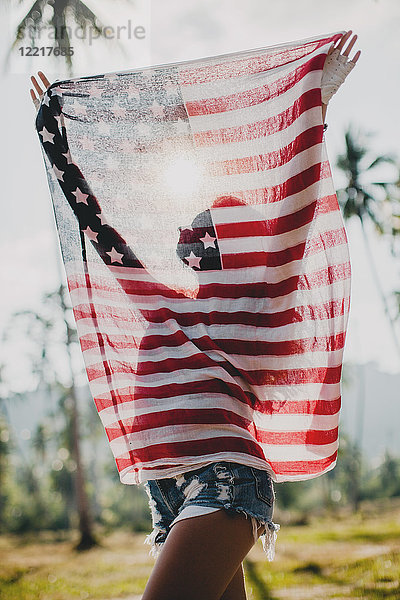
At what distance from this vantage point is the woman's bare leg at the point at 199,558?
161 cm

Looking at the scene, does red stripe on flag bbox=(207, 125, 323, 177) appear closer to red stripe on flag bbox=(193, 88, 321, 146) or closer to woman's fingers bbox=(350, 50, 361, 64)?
red stripe on flag bbox=(193, 88, 321, 146)

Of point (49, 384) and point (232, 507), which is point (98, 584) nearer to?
point (232, 507)

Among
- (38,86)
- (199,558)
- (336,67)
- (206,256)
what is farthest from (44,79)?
(199,558)

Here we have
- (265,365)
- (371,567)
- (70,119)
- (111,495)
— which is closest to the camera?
(265,365)

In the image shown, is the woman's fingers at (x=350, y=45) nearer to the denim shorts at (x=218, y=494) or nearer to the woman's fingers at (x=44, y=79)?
the woman's fingers at (x=44, y=79)

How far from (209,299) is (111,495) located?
66.5 m

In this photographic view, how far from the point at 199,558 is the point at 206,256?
3.94 ft

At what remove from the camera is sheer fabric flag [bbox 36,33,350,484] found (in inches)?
82.8

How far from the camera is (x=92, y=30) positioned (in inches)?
637

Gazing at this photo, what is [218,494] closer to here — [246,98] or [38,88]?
[246,98]

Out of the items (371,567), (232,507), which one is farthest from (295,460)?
(371,567)

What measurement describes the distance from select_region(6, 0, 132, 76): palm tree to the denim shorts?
1598cm

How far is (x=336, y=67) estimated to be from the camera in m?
2.47

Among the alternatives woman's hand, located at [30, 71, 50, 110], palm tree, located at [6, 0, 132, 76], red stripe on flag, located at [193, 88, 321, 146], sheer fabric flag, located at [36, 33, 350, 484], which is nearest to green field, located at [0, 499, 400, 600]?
sheer fabric flag, located at [36, 33, 350, 484]
